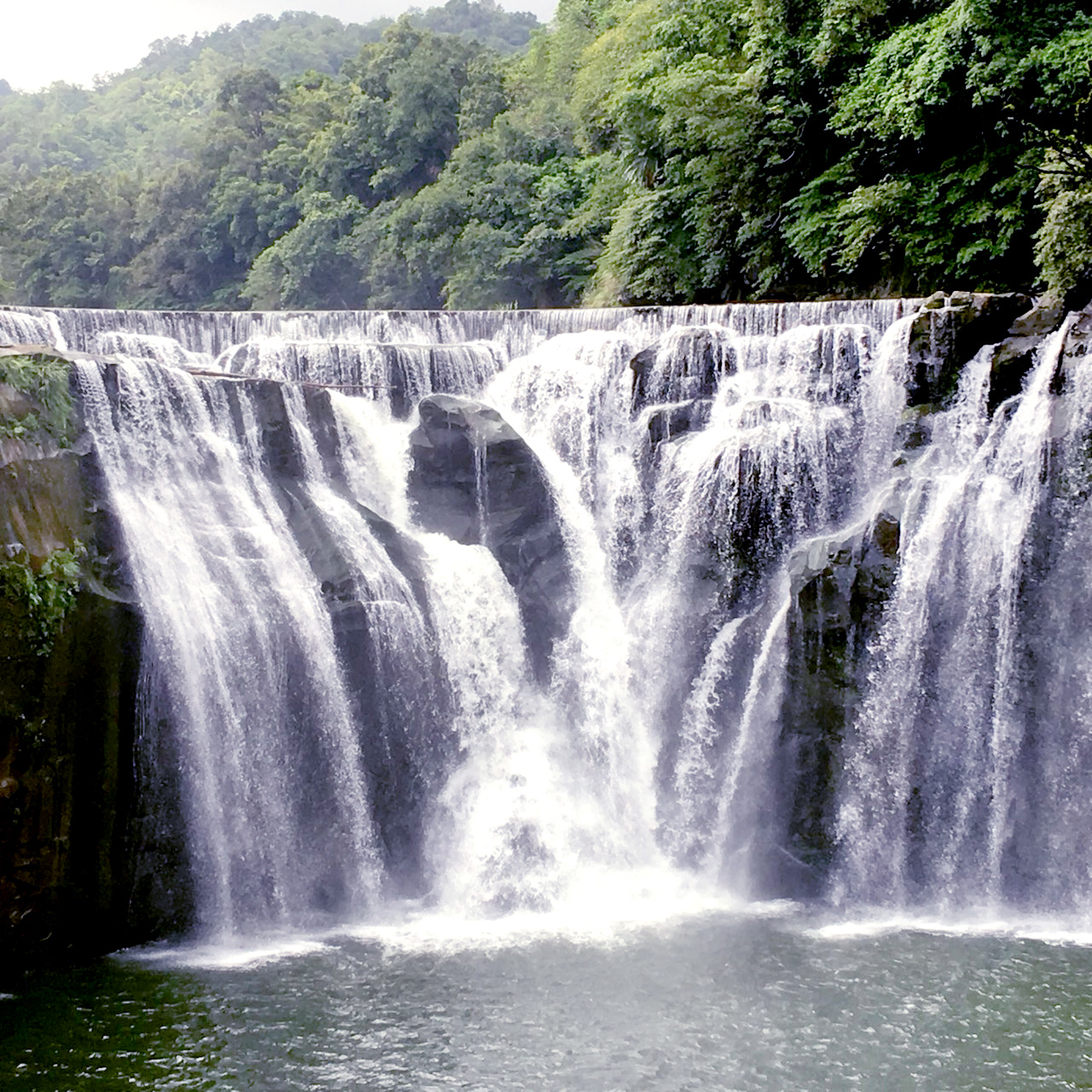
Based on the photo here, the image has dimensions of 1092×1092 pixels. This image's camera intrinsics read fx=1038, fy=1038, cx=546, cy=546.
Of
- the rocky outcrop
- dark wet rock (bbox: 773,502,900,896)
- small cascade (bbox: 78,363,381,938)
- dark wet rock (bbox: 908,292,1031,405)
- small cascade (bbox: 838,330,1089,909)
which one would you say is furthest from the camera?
dark wet rock (bbox: 908,292,1031,405)

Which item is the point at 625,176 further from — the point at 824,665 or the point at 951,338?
the point at 824,665

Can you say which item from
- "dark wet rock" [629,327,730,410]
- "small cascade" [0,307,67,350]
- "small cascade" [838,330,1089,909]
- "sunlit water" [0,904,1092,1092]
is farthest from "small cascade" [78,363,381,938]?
"small cascade" [0,307,67,350]

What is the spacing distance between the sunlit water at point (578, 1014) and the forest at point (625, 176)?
9031 mm

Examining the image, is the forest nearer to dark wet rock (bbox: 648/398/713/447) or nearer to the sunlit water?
dark wet rock (bbox: 648/398/713/447)

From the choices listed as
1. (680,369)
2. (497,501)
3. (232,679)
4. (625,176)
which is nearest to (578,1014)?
(232,679)

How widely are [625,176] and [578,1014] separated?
2057 centimetres

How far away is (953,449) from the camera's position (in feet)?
42.8

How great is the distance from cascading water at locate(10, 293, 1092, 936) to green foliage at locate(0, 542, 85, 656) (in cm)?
81

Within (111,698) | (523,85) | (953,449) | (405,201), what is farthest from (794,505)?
(523,85)

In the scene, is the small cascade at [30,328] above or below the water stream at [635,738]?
above

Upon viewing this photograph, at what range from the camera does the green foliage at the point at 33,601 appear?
10.1 meters

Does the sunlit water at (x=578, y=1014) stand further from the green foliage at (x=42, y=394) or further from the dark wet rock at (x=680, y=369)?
the dark wet rock at (x=680, y=369)

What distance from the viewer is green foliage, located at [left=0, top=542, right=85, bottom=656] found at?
400 inches

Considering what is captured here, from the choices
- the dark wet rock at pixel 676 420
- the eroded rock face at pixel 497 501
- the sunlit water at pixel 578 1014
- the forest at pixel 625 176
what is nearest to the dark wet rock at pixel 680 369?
the dark wet rock at pixel 676 420
